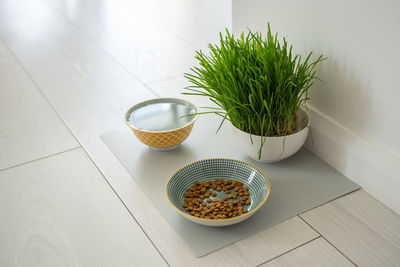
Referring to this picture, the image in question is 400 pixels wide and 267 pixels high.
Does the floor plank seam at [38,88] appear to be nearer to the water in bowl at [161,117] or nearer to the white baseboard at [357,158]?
the water in bowl at [161,117]

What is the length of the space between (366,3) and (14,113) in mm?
1138

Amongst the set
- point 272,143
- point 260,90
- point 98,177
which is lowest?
point 98,177

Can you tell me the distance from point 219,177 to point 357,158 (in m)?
0.34

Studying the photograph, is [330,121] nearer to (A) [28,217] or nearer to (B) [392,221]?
(B) [392,221]

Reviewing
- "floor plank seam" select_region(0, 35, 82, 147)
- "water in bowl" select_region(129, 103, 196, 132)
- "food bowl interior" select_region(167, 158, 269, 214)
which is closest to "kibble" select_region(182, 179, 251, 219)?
"food bowl interior" select_region(167, 158, 269, 214)

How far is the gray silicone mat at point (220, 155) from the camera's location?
1.00 metres

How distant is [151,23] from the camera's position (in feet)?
7.71

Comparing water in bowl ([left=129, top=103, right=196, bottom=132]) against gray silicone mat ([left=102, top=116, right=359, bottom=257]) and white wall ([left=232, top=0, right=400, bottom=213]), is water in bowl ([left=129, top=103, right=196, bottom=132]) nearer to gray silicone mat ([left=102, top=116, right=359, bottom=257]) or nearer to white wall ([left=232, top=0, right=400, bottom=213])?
gray silicone mat ([left=102, top=116, right=359, bottom=257])

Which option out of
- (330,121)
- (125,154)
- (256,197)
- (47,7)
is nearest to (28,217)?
(125,154)

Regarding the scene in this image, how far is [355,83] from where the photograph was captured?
3.51 ft

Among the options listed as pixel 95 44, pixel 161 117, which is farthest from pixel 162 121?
pixel 95 44

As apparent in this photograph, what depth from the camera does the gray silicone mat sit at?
3.26 feet

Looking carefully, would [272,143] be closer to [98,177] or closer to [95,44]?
[98,177]

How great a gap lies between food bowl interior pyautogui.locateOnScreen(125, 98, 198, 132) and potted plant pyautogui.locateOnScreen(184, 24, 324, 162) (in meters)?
0.17
